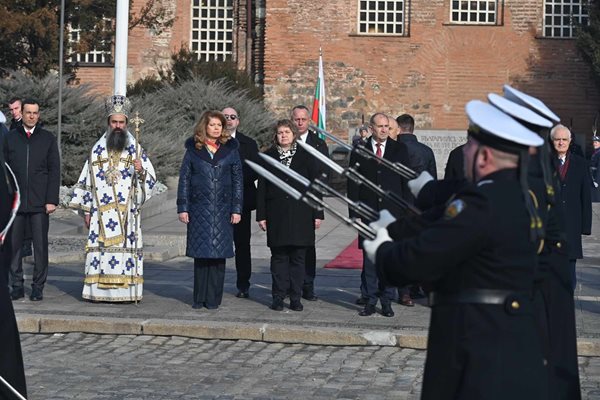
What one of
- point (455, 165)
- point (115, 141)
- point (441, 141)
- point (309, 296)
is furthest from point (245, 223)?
point (441, 141)

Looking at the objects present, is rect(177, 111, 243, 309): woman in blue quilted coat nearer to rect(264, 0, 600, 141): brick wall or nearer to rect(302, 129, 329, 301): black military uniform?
rect(302, 129, 329, 301): black military uniform

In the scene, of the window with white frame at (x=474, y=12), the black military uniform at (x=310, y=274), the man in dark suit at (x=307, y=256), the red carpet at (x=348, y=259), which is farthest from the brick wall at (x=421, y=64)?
the black military uniform at (x=310, y=274)

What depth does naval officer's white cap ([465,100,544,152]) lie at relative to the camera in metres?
5.32

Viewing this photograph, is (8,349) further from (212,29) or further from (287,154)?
(212,29)

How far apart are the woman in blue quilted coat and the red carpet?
4137mm

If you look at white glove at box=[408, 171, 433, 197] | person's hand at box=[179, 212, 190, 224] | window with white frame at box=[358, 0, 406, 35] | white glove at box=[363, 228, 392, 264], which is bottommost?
person's hand at box=[179, 212, 190, 224]

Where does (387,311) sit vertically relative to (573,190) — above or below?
below

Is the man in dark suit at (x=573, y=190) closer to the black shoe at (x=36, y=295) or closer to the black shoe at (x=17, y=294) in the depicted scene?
the black shoe at (x=36, y=295)

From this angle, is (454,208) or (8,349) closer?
(454,208)

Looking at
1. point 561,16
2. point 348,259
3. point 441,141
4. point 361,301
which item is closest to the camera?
point 361,301

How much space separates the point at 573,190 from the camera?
12.0 m

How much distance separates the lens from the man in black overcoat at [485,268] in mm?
5324

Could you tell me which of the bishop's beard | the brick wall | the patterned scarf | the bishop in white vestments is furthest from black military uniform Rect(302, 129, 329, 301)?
the brick wall

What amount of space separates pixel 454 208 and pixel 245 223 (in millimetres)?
7879
